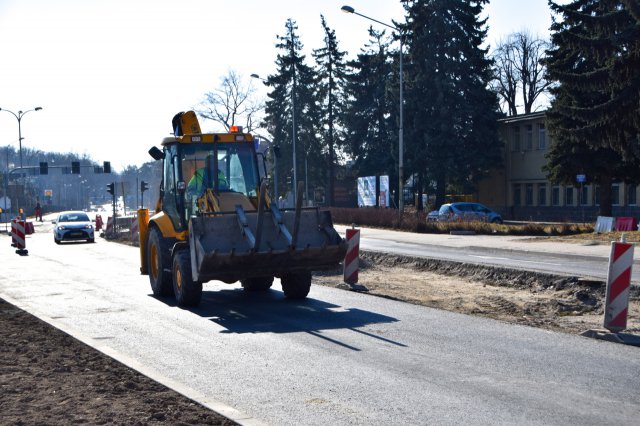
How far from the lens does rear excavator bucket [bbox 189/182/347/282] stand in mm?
12969

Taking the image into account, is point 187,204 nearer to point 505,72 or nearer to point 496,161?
point 496,161

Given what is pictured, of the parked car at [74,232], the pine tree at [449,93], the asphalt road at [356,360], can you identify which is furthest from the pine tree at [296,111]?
the asphalt road at [356,360]

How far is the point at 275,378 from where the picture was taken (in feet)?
27.0

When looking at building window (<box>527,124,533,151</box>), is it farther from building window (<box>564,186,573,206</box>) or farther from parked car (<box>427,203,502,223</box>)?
parked car (<box>427,203,502,223</box>)

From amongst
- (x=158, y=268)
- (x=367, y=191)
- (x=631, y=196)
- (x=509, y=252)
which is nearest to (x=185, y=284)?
(x=158, y=268)

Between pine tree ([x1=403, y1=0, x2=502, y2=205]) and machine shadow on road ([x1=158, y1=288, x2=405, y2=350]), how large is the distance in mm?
44991

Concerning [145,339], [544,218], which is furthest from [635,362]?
[544,218]

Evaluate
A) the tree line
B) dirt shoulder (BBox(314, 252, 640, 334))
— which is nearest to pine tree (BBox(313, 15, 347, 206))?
the tree line

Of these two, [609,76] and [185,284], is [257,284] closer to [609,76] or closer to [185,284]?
[185,284]

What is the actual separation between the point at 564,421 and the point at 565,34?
30753mm

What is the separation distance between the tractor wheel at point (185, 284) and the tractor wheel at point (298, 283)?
170 cm

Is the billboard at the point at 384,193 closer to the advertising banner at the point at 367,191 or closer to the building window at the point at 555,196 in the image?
the advertising banner at the point at 367,191

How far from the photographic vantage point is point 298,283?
14875 mm

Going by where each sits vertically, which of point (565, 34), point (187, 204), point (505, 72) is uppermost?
point (505, 72)
